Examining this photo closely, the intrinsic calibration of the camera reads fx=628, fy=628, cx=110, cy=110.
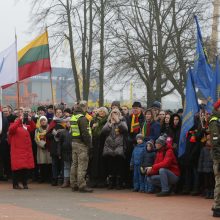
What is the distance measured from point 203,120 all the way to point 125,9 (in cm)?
1516

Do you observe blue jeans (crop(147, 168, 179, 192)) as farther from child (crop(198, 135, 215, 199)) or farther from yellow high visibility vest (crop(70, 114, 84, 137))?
yellow high visibility vest (crop(70, 114, 84, 137))

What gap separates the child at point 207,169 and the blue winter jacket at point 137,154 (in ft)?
5.27

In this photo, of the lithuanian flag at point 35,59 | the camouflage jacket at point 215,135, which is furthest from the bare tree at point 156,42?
the camouflage jacket at point 215,135

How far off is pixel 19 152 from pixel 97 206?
11.9ft

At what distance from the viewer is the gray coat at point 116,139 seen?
14.5m

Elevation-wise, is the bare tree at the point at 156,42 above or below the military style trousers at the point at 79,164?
above

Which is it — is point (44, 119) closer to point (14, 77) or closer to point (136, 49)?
point (14, 77)

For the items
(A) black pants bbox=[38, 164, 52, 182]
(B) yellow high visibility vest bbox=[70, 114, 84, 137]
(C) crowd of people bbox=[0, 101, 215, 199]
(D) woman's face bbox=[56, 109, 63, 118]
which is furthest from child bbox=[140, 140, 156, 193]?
(A) black pants bbox=[38, 164, 52, 182]

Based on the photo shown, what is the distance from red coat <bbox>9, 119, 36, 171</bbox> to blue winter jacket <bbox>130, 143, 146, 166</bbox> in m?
2.37

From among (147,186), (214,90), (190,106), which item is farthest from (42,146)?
(214,90)

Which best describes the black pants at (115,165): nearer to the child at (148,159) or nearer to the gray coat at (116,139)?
the gray coat at (116,139)

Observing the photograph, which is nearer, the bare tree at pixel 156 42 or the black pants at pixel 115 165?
the black pants at pixel 115 165

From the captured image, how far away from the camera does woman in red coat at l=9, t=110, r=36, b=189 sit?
14.5 m

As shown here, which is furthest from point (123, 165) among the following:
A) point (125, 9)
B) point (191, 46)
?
point (125, 9)
